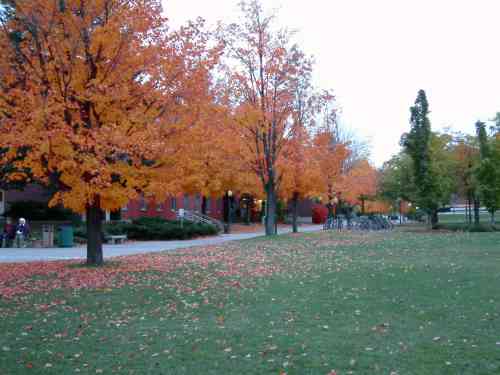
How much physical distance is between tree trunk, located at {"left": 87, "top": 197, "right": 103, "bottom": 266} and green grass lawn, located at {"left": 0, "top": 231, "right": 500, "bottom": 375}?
59 centimetres

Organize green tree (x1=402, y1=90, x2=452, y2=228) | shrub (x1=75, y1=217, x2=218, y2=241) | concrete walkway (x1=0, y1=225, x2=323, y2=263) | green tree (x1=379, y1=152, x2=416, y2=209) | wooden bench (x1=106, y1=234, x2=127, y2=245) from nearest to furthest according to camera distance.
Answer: concrete walkway (x1=0, y1=225, x2=323, y2=263)
wooden bench (x1=106, y1=234, x2=127, y2=245)
shrub (x1=75, y1=217, x2=218, y2=241)
green tree (x1=402, y1=90, x2=452, y2=228)
green tree (x1=379, y1=152, x2=416, y2=209)

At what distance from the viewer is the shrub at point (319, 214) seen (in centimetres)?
6956

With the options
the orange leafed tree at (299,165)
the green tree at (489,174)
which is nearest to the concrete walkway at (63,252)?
the orange leafed tree at (299,165)

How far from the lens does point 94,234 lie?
50.6 ft

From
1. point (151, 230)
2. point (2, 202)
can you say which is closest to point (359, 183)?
point (151, 230)

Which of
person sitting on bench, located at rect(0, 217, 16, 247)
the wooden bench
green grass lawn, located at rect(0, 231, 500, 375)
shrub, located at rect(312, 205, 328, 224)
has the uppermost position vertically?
shrub, located at rect(312, 205, 328, 224)

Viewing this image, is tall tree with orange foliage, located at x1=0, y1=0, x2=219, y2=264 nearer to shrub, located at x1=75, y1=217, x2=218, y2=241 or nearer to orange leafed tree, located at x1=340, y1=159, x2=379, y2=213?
shrub, located at x1=75, y1=217, x2=218, y2=241

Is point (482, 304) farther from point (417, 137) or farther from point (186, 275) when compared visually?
point (417, 137)

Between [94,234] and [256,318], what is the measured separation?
7.88 metres

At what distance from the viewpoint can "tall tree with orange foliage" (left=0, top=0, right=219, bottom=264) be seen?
1289 centimetres

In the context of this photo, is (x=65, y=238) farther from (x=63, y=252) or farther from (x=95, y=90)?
(x=95, y=90)

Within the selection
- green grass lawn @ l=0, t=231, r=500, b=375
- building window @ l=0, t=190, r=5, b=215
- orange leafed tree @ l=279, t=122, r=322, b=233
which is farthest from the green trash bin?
building window @ l=0, t=190, r=5, b=215

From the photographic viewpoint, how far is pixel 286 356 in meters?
6.67

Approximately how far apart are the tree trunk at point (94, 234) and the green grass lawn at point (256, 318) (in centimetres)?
59
